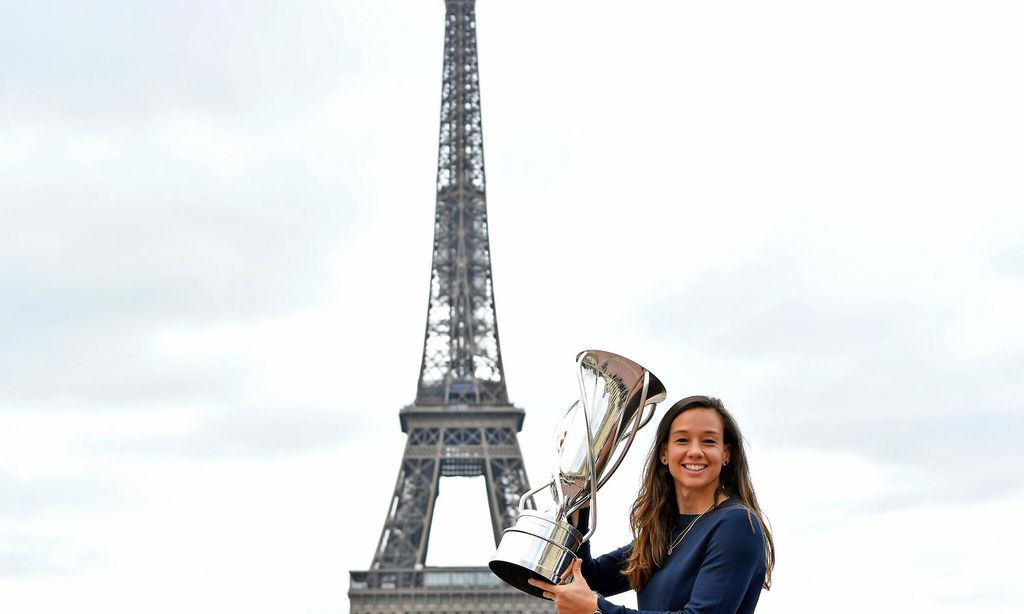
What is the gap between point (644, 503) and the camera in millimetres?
4504

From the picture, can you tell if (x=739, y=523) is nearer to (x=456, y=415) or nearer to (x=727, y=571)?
(x=727, y=571)

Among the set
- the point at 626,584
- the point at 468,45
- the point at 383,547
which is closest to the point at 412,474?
the point at 383,547

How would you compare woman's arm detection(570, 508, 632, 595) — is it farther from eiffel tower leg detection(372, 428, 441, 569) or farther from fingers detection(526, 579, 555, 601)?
eiffel tower leg detection(372, 428, 441, 569)

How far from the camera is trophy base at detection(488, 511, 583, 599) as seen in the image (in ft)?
13.4

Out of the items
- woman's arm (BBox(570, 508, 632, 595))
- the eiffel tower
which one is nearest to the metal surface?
the eiffel tower

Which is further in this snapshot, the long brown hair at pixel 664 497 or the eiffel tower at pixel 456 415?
the eiffel tower at pixel 456 415

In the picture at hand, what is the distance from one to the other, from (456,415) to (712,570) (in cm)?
6538

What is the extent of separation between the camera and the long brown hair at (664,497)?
14.2 feet

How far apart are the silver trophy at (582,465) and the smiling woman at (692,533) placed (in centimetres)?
8

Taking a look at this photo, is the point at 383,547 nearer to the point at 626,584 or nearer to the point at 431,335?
the point at 431,335

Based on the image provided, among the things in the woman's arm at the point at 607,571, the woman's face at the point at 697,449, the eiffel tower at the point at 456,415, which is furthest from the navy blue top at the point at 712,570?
the eiffel tower at the point at 456,415

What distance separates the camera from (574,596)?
4.05 m

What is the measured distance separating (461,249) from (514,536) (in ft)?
230

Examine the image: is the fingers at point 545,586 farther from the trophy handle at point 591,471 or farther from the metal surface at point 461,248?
the metal surface at point 461,248
